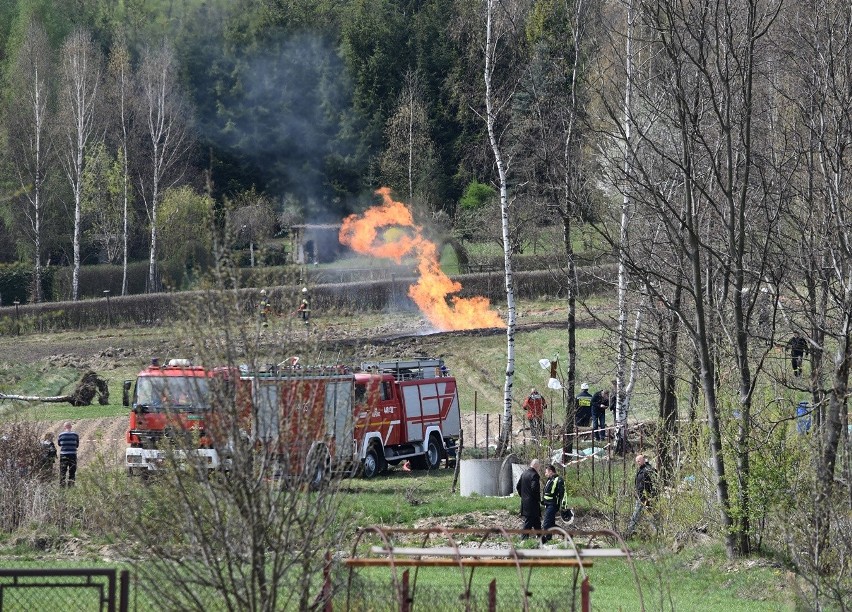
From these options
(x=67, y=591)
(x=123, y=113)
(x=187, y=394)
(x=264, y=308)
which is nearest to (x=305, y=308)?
(x=264, y=308)

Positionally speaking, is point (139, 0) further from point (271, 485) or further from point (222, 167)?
point (271, 485)

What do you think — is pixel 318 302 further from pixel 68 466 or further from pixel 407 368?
pixel 68 466

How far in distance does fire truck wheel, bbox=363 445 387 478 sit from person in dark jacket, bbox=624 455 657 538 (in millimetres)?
7821

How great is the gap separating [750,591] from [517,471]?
329 inches

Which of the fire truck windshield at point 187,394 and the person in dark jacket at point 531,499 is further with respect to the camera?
the person in dark jacket at point 531,499

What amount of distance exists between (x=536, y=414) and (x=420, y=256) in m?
25.7

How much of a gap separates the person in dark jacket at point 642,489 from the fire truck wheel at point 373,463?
7821 mm

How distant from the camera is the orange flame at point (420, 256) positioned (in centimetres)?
4550

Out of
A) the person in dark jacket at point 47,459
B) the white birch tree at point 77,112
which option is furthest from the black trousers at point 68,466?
the white birch tree at point 77,112

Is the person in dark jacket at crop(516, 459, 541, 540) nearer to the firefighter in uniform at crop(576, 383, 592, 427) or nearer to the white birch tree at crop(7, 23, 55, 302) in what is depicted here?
the firefighter in uniform at crop(576, 383, 592, 427)

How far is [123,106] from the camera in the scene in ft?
186

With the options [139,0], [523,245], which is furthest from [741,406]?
[139,0]

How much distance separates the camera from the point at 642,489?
18.7 m

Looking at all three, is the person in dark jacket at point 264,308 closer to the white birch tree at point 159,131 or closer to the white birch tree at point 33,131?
the white birch tree at point 159,131
